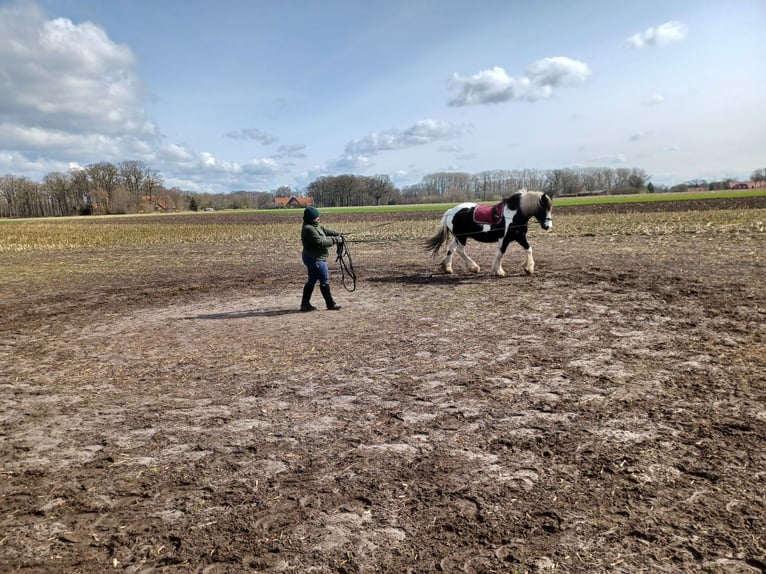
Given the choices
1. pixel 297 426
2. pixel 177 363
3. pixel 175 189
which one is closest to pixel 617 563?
pixel 297 426

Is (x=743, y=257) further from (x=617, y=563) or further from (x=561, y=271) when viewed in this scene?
(x=617, y=563)

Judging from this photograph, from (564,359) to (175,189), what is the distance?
133 meters

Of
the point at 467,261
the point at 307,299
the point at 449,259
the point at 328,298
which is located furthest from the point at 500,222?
the point at 307,299

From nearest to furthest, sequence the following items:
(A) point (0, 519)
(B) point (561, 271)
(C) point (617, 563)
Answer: (C) point (617, 563)
(A) point (0, 519)
(B) point (561, 271)

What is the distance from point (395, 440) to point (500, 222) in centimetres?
920

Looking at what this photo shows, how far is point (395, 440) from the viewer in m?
3.99

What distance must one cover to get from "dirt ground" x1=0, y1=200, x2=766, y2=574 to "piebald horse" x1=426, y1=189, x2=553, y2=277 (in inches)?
140

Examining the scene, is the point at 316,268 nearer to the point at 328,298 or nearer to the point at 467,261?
the point at 328,298

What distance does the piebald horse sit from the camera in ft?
38.2

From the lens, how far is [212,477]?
3.52 m

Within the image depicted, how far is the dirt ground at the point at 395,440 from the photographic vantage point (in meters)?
2.74

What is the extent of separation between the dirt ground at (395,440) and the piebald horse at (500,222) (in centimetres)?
355

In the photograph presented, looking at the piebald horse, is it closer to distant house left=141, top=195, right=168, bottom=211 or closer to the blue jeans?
the blue jeans

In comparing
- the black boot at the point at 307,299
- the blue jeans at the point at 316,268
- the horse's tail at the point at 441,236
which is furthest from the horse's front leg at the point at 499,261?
the black boot at the point at 307,299
